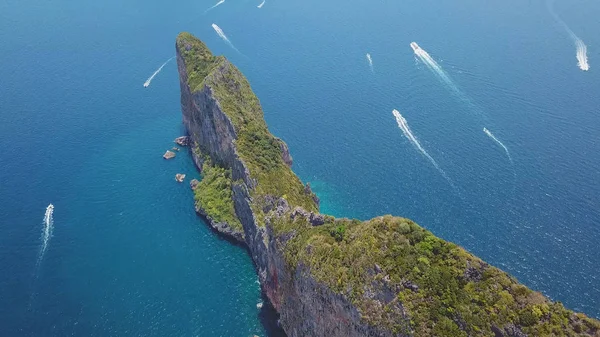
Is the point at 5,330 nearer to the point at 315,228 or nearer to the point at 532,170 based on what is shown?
the point at 315,228

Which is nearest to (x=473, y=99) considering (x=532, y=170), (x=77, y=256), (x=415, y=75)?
(x=415, y=75)

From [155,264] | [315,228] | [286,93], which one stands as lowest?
[155,264]

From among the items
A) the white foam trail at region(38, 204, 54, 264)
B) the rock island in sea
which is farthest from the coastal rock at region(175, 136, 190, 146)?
the white foam trail at region(38, 204, 54, 264)

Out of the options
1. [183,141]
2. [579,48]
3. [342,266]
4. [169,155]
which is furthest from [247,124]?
[579,48]

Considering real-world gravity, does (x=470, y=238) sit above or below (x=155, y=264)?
above

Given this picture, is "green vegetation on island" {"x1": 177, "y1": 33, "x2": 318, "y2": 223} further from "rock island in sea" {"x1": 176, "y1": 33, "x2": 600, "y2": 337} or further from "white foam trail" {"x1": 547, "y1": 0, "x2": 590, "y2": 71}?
"white foam trail" {"x1": 547, "y1": 0, "x2": 590, "y2": 71}

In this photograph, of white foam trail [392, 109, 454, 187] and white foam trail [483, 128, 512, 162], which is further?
white foam trail [483, 128, 512, 162]
